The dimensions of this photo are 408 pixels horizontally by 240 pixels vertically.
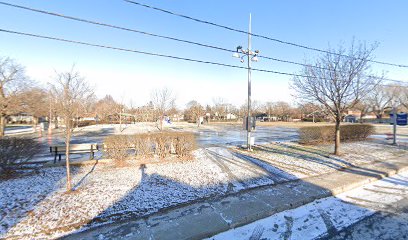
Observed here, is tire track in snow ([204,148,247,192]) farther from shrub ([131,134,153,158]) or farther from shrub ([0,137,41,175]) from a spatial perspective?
shrub ([0,137,41,175])

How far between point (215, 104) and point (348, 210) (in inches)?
3060

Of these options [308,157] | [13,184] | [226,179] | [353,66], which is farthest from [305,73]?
[13,184]

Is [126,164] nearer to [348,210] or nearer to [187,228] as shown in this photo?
[187,228]

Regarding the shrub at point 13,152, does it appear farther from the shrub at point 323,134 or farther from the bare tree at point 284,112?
the bare tree at point 284,112

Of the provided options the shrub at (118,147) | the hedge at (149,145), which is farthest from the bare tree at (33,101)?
the hedge at (149,145)

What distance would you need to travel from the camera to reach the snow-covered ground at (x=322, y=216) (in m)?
3.89

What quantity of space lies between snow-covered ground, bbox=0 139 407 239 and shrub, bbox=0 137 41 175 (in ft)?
2.13

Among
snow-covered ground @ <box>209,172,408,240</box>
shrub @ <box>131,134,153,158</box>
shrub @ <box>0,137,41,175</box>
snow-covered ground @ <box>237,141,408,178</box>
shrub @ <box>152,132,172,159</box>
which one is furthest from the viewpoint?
shrub @ <box>152,132,172,159</box>

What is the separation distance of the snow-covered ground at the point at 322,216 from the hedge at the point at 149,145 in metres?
5.58

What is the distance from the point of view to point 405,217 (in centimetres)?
452

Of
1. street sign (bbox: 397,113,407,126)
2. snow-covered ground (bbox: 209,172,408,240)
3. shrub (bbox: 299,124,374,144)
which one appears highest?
street sign (bbox: 397,113,407,126)

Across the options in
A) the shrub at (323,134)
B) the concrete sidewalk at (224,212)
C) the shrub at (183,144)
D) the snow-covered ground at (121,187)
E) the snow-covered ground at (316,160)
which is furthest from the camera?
the shrub at (323,134)

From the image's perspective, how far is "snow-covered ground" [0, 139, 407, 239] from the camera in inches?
164

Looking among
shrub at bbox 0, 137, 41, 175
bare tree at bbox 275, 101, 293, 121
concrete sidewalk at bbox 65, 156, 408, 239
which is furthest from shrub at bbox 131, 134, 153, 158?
bare tree at bbox 275, 101, 293, 121
